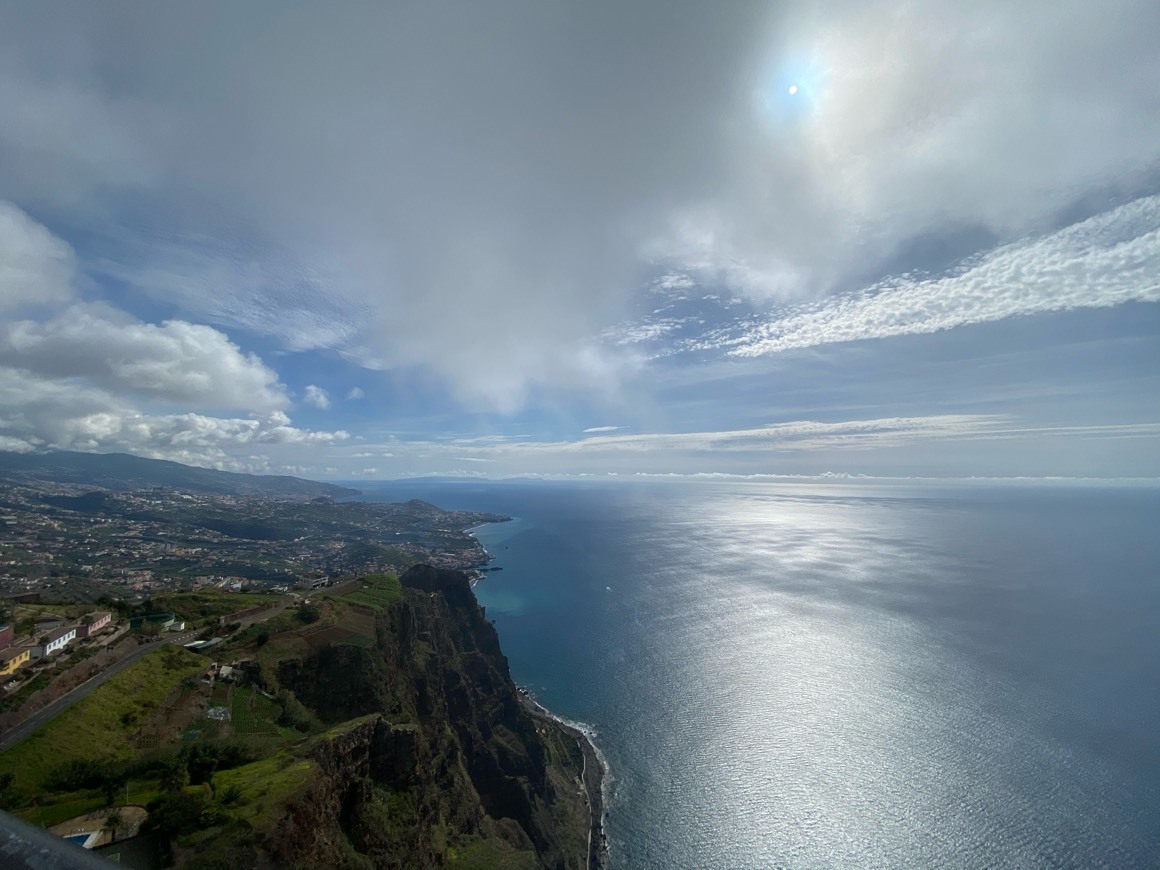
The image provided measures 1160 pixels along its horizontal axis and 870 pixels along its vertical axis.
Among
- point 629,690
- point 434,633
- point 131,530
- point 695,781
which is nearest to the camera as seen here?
point 695,781

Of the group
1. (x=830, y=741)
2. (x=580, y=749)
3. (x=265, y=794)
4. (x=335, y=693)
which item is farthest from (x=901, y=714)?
(x=265, y=794)

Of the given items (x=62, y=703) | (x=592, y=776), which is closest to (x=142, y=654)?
(x=62, y=703)

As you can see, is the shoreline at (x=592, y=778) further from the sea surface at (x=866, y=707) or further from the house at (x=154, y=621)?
the house at (x=154, y=621)

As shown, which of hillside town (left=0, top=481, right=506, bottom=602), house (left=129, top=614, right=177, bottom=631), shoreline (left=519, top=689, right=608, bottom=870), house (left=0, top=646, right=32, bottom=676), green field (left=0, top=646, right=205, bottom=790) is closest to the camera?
green field (left=0, top=646, right=205, bottom=790)

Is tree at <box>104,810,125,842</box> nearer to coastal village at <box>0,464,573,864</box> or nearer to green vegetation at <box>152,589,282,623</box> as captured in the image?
coastal village at <box>0,464,573,864</box>

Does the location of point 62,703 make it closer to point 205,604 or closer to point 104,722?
point 104,722

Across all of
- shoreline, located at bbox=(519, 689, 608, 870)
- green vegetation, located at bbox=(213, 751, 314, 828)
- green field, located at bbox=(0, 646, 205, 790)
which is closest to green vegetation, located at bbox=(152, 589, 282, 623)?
green field, located at bbox=(0, 646, 205, 790)

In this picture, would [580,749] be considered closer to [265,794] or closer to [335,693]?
[335,693]
